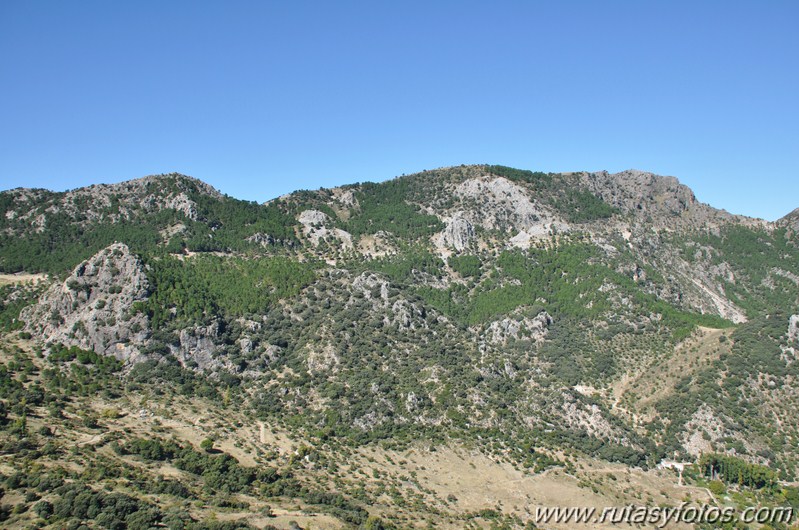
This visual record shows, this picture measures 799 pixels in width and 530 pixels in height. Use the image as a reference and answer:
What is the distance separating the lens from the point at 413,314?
136125 mm

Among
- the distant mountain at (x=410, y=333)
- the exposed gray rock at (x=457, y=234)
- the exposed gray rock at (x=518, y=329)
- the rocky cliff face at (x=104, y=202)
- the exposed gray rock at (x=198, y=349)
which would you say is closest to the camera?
the distant mountain at (x=410, y=333)

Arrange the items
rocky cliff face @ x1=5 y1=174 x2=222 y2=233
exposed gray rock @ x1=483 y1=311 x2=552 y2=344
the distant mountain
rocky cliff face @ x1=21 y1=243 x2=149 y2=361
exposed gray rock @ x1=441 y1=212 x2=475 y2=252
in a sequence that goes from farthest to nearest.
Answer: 1. exposed gray rock @ x1=441 y1=212 x2=475 y2=252
2. rocky cliff face @ x1=5 y1=174 x2=222 y2=233
3. exposed gray rock @ x1=483 y1=311 x2=552 y2=344
4. rocky cliff face @ x1=21 y1=243 x2=149 y2=361
5. the distant mountain

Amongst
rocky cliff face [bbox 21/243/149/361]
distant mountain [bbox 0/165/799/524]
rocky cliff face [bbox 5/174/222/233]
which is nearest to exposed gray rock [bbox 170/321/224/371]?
distant mountain [bbox 0/165/799/524]

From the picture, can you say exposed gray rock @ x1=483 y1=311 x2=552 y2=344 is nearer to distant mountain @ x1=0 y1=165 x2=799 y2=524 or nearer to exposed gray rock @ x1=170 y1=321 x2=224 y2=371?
distant mountain @ x1=0 y1=165 x2=799 y2=524

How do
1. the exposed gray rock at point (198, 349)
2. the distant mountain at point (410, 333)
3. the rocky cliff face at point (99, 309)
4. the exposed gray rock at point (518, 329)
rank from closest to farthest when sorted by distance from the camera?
the distant mountain at point (410, 333)
the rocky cliff face at point (99, 309)
the exposed gray rock at point (198, 349)
the exposed gray rock at point (518, 329)

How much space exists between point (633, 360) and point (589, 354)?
1068 centimetres

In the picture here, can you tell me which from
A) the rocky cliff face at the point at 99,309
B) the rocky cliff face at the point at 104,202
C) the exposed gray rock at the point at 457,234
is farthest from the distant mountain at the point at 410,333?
the exposed gray rock at the point at 457,234

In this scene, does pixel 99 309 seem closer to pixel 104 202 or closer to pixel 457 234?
pixel 104 202

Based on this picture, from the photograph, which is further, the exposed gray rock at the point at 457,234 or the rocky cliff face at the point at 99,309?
the exposed gray rock at the point at 457,234

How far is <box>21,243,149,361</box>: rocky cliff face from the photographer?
107625mm

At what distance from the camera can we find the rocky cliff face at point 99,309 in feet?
353

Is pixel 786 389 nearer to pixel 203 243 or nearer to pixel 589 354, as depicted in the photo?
pixel 589 354

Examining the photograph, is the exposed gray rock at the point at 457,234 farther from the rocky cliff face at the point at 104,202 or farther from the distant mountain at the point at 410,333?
the rocky cliff face at the point at 104,202

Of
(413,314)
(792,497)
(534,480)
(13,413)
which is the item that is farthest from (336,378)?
(792,497)
